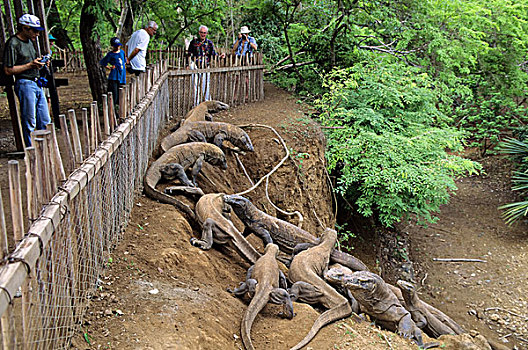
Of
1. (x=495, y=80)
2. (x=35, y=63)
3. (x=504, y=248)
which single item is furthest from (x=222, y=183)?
(x=495, y=80)

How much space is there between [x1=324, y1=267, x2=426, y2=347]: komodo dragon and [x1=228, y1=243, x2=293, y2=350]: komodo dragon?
67 cm

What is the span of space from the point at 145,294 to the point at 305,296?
2.33m

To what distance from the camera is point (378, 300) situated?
→ 5.68 meters

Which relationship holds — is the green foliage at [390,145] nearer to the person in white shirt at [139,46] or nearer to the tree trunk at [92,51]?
the person in white shirt at [139,46]

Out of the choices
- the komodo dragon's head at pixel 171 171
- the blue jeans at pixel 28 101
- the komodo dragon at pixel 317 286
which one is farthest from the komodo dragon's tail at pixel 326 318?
the blue jeans at pixel 28 101

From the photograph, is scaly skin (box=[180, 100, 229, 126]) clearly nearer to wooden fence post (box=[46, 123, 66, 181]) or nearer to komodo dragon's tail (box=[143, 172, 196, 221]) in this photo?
komodo dragon's tail (box=[143, 172, 196, 221])

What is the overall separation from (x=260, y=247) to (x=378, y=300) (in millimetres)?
2335

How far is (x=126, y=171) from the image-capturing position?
554 centimetres

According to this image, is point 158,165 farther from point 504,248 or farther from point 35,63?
point 504,248

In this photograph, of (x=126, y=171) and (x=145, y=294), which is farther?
(x=126, y=171)

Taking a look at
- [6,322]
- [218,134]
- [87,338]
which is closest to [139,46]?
[218,134]

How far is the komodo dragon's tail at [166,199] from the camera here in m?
6.55

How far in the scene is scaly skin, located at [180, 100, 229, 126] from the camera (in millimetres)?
9720

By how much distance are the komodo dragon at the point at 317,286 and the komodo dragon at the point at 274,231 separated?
12.7 inches
